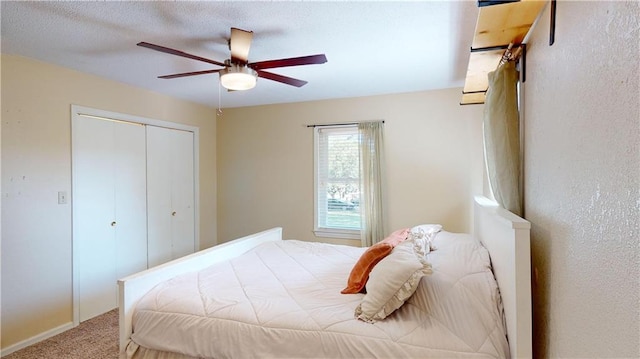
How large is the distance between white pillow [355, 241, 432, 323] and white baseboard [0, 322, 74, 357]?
2.91m

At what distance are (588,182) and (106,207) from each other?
3850mm

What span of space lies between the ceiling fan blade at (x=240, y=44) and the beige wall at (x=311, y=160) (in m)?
2.09

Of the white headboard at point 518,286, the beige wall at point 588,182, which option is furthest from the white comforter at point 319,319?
the beige wall at point 588,182

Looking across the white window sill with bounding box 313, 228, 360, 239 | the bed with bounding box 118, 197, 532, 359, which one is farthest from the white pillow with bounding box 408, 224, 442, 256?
the white window sill with bounding box 313, 228, 360, 239

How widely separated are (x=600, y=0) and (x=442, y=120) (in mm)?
2912

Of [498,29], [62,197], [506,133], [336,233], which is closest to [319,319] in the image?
[506,133]

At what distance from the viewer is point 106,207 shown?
129 inches

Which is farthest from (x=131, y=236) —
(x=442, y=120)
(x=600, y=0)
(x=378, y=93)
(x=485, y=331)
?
(x=600, y=0)

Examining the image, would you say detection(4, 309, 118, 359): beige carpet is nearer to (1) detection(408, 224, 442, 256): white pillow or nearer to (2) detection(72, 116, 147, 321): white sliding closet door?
(2) detection(72, 116, 147, 321): white sliding closet door

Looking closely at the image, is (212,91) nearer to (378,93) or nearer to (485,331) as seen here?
(378,93)

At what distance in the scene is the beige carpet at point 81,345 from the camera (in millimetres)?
2469

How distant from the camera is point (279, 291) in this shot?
1984 mm

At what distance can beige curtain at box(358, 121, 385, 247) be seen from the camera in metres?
3.81

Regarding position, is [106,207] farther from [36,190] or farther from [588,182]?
[588,182]
